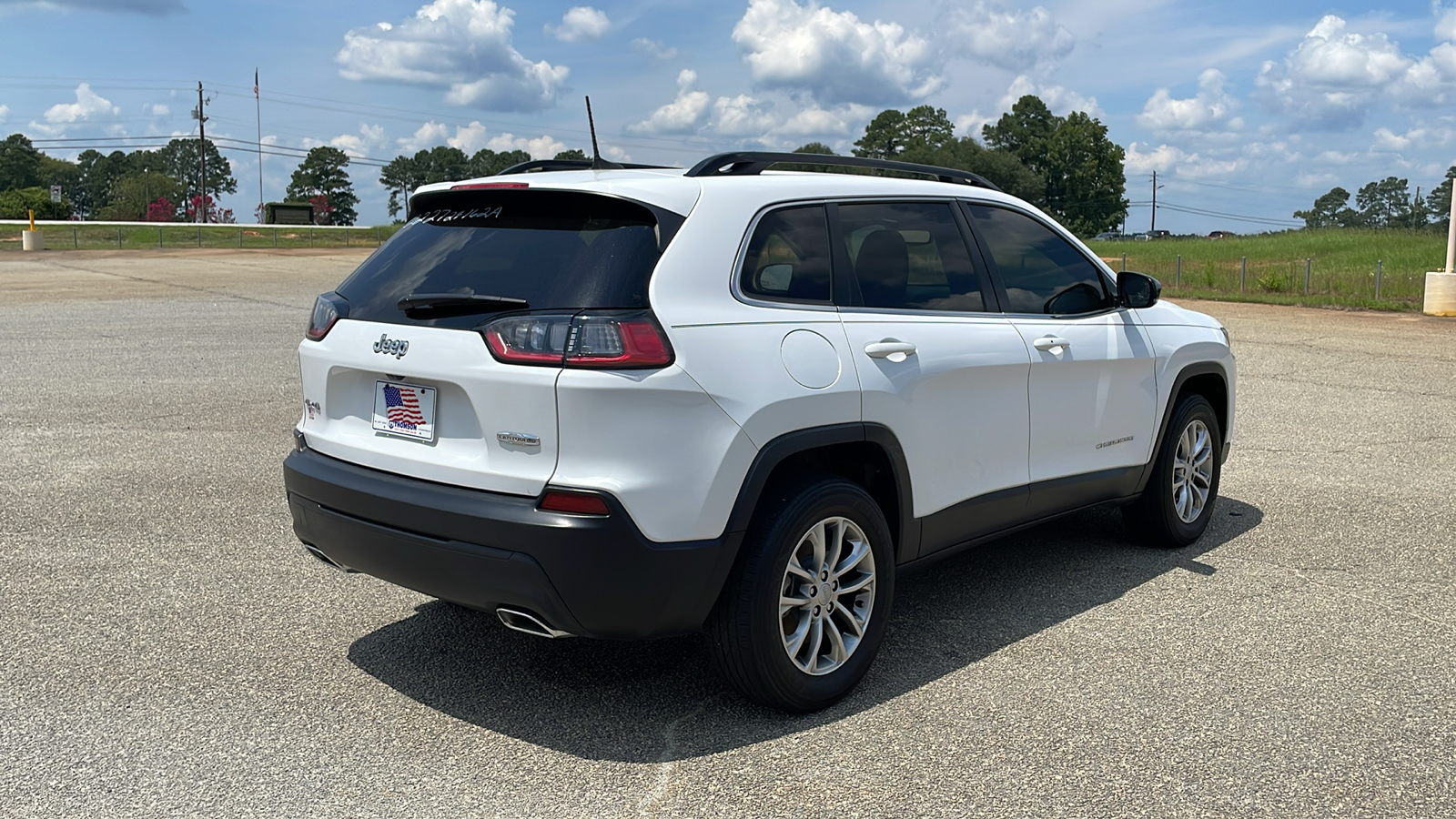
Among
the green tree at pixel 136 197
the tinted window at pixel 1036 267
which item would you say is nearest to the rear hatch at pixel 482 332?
the tinted window at pixel 1036 267

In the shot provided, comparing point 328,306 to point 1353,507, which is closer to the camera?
point 328,306

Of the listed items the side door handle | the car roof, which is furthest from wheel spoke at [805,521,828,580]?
the car roof

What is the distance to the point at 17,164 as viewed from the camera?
398 ft

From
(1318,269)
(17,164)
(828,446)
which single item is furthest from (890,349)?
(17,164)

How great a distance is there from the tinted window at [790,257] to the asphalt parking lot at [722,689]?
139 cm

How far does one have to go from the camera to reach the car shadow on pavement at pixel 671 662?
12.6ft

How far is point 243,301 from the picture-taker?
22859 millimetres

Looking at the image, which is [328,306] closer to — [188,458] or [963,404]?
[963,404]

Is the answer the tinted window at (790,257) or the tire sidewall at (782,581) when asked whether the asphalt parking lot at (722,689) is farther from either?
the tinted window at (790,257)

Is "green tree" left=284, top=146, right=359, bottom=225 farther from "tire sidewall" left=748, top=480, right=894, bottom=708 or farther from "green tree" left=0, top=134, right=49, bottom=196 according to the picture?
"tire sidewall" left=748, top=480, right=894, bottom=708

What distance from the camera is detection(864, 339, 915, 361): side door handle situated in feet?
13.4

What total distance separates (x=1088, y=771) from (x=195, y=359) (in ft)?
39.1

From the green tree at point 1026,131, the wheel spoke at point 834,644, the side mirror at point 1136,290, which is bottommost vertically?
the wheel spoke at point 834,644

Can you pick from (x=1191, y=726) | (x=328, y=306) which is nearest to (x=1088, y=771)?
(x=1191, y=726)
